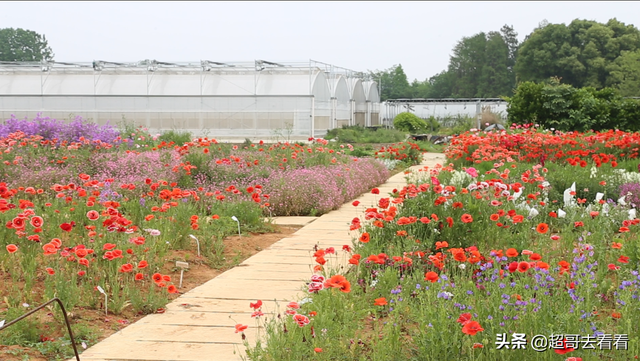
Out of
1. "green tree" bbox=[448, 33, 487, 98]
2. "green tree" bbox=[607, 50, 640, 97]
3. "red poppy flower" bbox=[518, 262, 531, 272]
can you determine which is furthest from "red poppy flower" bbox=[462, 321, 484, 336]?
"green tree" bbox=[448, 33, 487, 98]

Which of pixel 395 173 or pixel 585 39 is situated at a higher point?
pixel 585 39

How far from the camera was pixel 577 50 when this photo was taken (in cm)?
4597

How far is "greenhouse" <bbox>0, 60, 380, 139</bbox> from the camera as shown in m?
24.9

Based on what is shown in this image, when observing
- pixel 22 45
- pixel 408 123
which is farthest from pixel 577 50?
pixel 22 45

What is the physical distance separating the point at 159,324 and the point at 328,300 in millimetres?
1021

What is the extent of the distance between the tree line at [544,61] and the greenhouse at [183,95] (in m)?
22.5

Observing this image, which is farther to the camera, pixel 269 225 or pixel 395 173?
pixel 395 173

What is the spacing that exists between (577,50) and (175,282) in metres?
46.5

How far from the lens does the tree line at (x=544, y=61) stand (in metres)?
43.8

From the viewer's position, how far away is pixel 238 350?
3295 mm

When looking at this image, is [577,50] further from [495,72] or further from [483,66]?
[483,66]

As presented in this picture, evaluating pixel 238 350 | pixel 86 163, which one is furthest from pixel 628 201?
pixel 86 163

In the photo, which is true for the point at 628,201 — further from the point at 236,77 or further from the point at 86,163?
the point at 236,77

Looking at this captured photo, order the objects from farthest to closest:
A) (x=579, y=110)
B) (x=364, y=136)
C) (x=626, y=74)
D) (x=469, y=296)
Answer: (x=626, y=74) → (x=364, y=136) → (x=579, y=110) → (x=469, y=296)
